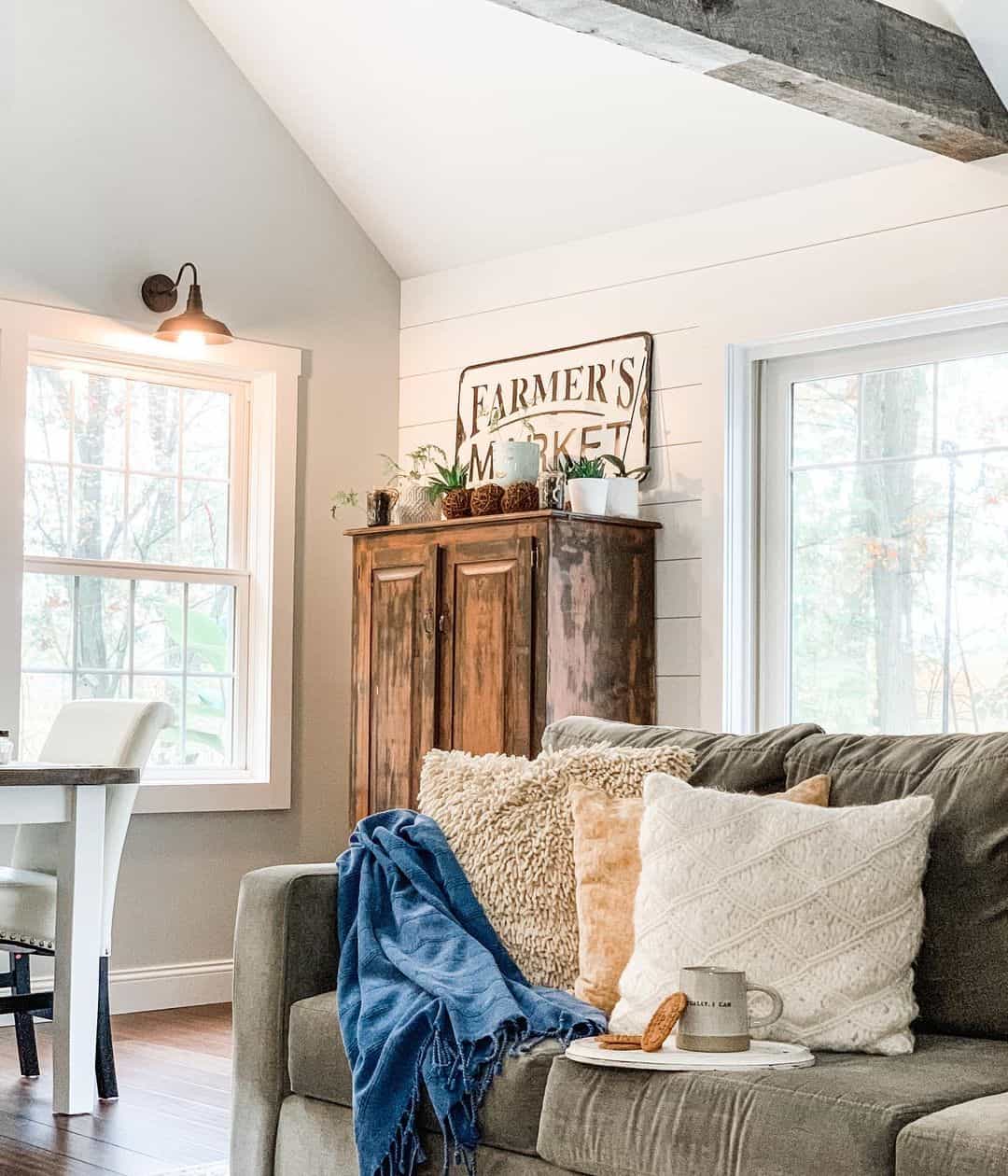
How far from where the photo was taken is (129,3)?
5367mm

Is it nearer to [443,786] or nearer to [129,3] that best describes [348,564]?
[129,3]

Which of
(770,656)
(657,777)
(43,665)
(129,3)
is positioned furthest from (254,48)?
(657,777)

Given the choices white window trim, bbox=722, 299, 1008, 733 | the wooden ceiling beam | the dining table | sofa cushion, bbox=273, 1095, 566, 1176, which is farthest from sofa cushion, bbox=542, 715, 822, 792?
white window trim, bbox=722, 299, 1008, 733

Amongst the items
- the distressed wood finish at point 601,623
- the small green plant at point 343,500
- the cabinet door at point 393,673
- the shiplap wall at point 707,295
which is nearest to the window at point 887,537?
the shiplap wall at point 707,295

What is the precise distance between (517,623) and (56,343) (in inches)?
70.3

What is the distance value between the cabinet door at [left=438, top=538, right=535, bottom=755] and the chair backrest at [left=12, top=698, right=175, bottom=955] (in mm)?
1081

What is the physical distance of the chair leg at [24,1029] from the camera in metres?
4.18

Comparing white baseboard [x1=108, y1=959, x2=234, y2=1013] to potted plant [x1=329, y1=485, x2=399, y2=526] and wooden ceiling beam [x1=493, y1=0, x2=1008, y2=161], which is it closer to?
potted plant [x1=329, y1=485, x2=399, y2=526]

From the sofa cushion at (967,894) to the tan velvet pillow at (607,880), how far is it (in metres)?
0.22

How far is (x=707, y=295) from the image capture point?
5.04 m

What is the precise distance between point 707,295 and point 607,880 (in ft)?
9.21

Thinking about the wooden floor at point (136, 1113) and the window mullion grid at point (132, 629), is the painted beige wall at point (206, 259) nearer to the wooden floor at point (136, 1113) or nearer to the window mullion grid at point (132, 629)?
the window mullion grid at point (132, 629)

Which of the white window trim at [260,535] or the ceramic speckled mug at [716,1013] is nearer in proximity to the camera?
the ceramic speckled mug at [716,1013]

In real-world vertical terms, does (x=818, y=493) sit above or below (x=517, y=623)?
above
